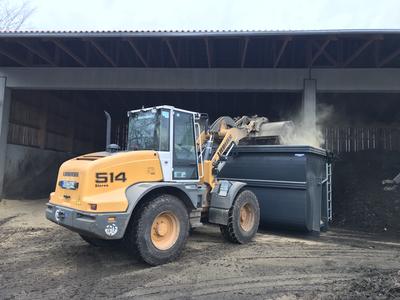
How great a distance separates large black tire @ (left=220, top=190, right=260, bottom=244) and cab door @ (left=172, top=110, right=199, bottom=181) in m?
1.19

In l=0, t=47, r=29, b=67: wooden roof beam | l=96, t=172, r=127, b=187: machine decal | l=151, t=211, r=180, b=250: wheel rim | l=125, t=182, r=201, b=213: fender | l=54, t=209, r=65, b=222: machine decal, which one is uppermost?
l=0, t=47, r=29, b=67: wooden roof beam

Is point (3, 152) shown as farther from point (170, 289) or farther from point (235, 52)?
point (170, 289)

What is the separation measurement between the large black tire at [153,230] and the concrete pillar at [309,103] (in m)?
6.73

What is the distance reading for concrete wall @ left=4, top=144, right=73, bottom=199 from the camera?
572 inches

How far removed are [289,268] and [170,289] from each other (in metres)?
2.07

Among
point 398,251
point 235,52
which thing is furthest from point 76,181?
point 235,52

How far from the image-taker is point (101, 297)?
526cm

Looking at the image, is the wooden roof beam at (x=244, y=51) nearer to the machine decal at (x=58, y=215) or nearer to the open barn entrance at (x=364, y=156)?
the open barn entrance at (x=364, y=156)

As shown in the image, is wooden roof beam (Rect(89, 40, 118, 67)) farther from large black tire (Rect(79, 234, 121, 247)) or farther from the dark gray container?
large black tire (Rect(79, 234, 121, 247))

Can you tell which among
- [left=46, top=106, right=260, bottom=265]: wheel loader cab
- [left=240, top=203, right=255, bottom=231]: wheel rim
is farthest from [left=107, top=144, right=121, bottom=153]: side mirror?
[left=240, top=203, right=255, bottom=231]: wheel rim

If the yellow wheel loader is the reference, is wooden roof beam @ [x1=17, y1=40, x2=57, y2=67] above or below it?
above

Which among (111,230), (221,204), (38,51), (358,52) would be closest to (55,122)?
(38,51)

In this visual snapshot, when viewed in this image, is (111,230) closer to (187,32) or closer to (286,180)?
(286,180)

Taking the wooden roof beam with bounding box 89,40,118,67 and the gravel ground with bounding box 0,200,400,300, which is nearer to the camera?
the gravel ground with bounding box 0,200,400,300
